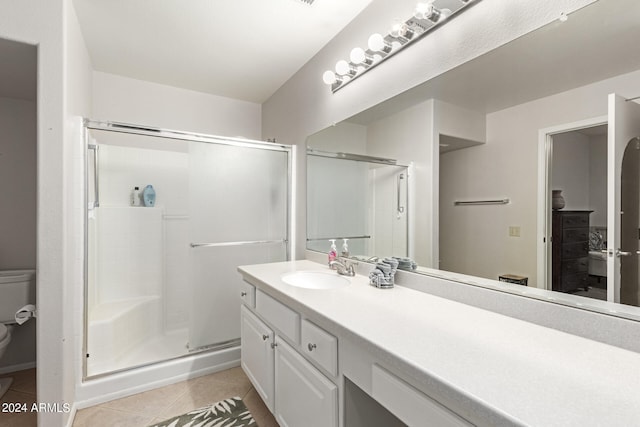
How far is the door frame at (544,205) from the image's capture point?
1.03m

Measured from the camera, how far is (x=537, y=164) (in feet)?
3.50

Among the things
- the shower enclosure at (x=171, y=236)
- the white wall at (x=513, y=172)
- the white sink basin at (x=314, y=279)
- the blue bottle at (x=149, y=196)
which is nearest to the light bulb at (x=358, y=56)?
the white wall at (x=513, y=172)

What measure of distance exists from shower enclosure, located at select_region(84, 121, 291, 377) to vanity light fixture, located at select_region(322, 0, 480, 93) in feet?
2.82

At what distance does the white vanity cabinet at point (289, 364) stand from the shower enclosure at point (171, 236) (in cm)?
58

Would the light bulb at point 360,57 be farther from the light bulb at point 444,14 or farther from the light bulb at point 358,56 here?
the light bulb at point 444,14

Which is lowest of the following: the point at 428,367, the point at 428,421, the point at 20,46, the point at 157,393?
the point at 157,393

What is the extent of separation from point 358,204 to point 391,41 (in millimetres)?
950

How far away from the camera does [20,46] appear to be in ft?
5.06

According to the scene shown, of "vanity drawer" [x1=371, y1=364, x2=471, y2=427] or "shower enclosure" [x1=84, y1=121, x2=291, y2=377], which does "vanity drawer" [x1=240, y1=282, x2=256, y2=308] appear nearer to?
"shower enclosure" [x1=84, y1=121, x2=291, y2=377]

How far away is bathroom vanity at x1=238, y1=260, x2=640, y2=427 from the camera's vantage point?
618 millimetres

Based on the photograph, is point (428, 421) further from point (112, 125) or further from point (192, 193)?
point (112, 125)

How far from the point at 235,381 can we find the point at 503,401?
2012mm

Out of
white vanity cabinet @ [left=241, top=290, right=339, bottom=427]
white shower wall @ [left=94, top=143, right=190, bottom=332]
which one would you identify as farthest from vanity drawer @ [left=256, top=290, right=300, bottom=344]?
white shower wall @ [left=94, top=143, right=190, bottom=332]

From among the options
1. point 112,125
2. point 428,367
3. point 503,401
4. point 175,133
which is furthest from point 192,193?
point 503,401
